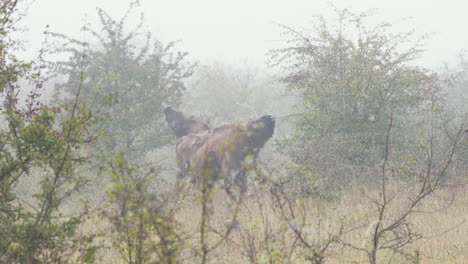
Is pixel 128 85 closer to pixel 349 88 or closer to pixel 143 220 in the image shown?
pixel 349 88

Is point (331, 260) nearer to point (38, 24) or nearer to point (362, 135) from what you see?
point (362, 135)

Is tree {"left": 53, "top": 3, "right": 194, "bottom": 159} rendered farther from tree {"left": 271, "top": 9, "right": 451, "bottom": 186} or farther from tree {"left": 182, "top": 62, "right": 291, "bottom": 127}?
tree {"left": 182, "top": 62, "right": 291, "bottom": 127}

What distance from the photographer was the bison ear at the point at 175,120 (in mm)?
12430

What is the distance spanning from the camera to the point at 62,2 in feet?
508

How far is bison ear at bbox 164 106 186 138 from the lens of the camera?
40.8ft

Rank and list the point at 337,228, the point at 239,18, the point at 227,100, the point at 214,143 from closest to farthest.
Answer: the point at 337,228 → the point at 214,143 → the point at 227,100 → the point at 239,18

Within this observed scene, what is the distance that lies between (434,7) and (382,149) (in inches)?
5891

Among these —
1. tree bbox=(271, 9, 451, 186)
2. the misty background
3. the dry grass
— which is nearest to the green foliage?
the dry grass

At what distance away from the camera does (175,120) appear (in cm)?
1258

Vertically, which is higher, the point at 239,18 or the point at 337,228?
the point at 239,18

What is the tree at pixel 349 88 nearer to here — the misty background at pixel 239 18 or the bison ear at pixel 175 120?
the bison ear at pixel 175 120

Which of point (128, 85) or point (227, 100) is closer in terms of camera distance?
point (128, 85)

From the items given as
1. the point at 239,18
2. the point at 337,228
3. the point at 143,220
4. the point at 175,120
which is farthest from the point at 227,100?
the point at 239,18

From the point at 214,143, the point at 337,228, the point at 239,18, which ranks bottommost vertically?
the point at 337,228
